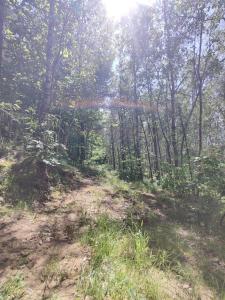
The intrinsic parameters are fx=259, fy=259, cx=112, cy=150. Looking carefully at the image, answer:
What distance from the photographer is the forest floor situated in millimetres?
2959

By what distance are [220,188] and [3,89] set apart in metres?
9.25

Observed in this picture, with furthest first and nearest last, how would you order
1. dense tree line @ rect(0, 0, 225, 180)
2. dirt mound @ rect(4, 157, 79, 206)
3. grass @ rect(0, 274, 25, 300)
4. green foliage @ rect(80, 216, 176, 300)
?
dense tree line @ rect(0, 0, 225, 180), dirt mound @ rect(4, 157, 79, 206), green foliage @ rect(80, 216, 176, 300), grass @ rect(0, 274, 25, 300)

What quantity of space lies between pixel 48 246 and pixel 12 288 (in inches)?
45.1

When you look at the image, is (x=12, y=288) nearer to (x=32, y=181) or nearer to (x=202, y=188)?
(x=32, y=181)

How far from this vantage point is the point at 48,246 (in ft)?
13.1

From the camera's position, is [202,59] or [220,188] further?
[202,59]

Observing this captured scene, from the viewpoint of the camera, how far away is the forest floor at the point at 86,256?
2.96 m

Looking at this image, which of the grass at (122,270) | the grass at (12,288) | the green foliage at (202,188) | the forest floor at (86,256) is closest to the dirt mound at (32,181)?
the forest floor at (86,256)

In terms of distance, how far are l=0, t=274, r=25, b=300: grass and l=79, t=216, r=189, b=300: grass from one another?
0.67m

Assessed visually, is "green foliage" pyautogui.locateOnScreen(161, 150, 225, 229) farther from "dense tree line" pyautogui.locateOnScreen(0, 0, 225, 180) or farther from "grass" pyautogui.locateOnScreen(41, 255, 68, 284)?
"grass" pyautogui.locateOnScreen(41, 255, 68, 284)

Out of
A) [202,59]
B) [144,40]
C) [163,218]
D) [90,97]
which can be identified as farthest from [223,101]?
[163,218]

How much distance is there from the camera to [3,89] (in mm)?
10961

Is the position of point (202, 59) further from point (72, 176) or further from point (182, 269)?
point (182, 269)

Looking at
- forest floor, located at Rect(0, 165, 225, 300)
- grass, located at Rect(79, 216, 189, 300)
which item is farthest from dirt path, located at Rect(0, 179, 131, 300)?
grass, located at Rect(79, 216, 189, 300)
